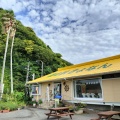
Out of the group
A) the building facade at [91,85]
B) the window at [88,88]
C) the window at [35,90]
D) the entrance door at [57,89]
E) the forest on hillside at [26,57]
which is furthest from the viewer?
the forest on hillside at [26,57]

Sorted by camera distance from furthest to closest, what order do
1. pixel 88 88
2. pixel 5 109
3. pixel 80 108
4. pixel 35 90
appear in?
pixel 35 90
pixel 5 109
pixel 88 88
pixel 80 108

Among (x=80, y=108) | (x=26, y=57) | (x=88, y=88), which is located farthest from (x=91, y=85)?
(x=26, y=57)

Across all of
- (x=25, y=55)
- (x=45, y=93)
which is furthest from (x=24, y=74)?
(x=45, y=93)

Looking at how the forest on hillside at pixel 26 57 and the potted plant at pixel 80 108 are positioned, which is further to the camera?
the forest on hillside at pixel 26 57

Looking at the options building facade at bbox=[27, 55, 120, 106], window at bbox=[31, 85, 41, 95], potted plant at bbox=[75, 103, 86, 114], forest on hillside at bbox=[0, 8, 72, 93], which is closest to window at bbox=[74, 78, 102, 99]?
building facade at bbox=[27, 55, 120, 106]

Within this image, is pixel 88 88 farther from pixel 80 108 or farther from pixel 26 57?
pixel 26 57

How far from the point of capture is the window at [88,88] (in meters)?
14.5

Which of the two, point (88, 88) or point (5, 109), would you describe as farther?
point (5, 109)

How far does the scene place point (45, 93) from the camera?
20.0 m

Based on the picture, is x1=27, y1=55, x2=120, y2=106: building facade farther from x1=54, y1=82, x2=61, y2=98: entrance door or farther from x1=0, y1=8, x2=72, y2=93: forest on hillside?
x1=0, y1=8, x2=72, y2=93: forest on hillside

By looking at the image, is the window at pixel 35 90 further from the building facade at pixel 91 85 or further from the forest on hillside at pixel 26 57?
the forest on hillside at pixel 26 57

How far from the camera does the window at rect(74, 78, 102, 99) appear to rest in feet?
47.6

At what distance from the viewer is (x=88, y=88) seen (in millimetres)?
15492

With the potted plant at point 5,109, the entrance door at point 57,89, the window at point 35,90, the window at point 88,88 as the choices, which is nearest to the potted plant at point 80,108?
the window at point 88,88
